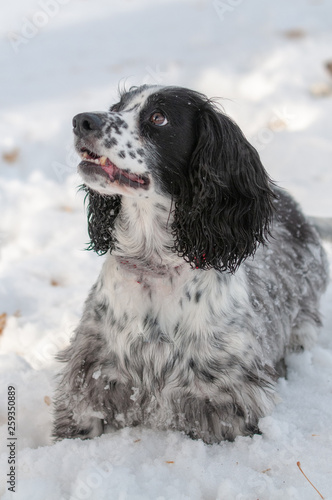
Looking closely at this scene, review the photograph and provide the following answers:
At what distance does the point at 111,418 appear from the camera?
3.00 meters

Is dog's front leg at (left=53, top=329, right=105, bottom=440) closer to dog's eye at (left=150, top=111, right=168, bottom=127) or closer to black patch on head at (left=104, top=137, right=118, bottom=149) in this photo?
black patch on head at (left=104, top=137, right=118, bottom=149)

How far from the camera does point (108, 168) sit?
2.53m

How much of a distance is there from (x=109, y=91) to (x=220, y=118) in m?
4.60

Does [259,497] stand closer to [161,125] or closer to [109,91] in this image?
[161,125]

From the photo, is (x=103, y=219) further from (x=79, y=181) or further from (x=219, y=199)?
(x=79, y=181)

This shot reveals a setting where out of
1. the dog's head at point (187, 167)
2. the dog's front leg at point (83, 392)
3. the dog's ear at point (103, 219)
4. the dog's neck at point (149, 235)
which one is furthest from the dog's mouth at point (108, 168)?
the dog's front leg at point (83, 392)

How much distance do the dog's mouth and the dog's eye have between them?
0.26 meters

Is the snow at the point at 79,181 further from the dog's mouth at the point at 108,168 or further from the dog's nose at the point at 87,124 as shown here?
the dog's nose at the point at 87,124

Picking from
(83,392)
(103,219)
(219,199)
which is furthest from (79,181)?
(219,199)

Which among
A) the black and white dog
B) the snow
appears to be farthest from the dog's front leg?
the snow

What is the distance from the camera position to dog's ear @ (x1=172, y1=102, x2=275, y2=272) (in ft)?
8.82

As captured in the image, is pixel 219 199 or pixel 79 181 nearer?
pixel 219 199

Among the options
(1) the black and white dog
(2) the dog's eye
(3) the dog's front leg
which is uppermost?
(2) the dog's eye

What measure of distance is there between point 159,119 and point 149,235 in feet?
1.72
